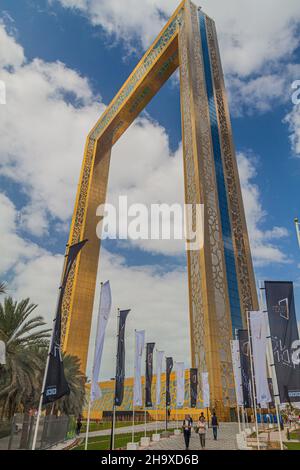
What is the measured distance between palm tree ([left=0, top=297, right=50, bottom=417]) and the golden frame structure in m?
16.3

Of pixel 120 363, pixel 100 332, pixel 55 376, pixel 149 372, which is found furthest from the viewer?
pixel 149 372

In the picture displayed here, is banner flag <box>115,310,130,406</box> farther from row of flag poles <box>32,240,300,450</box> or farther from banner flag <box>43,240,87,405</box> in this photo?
banner flag <box>43,240,87,405</box>

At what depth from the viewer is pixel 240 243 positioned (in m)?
40.3

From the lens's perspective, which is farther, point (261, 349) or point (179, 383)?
point (179, 383)

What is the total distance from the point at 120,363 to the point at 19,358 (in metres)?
6.47

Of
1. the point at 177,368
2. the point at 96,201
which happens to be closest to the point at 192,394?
the point at 177,368

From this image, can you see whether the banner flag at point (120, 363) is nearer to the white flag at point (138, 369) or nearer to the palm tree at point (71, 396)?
the white flag at point (138, 369)

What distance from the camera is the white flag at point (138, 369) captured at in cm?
1831

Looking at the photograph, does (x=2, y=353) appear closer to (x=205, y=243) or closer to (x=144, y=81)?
(x=205, y=243)

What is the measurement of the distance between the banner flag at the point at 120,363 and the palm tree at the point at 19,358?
5.64 metres

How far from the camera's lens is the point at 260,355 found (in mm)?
14555

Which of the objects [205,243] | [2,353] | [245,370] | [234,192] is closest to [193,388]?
[245,370]

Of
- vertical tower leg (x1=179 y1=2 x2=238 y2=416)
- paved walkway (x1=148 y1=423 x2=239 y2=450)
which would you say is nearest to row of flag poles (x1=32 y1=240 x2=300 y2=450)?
paved walkway (x1=148 y1=423 x2=239 y2=450)
